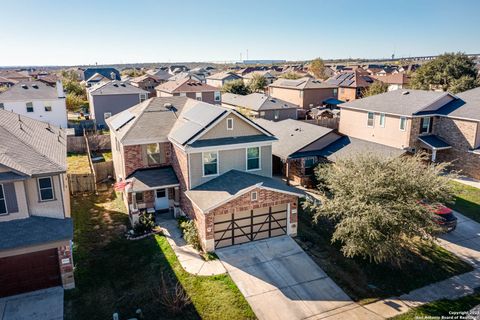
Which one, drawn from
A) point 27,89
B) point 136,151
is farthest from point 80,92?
point 136,151

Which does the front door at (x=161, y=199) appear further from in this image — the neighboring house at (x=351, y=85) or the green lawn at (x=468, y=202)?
the neighboring house at (x=351, y=85)

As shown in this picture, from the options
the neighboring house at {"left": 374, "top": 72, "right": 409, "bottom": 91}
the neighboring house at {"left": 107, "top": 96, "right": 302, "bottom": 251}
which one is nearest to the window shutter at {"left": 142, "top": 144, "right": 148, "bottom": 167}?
the neighboring house at {"left": 107, "top": 96, "right": 302, "bottom": 251}

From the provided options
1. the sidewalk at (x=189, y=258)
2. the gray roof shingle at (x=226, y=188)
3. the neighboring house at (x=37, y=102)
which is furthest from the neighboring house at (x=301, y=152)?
the neighboring house at (x=37, y=102)

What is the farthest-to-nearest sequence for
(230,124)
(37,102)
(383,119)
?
(37,102) → (383,119) → (230,124)

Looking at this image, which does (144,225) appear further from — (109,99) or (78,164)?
(109,99)

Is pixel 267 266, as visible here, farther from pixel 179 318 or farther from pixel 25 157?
pixel 25 157

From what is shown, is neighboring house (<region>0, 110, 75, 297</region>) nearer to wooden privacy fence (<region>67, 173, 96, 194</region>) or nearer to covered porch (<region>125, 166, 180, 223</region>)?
covered porch (<region>125, 166, 180, 223</region>)

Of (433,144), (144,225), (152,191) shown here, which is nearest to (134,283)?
(144,225)
